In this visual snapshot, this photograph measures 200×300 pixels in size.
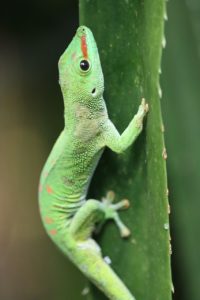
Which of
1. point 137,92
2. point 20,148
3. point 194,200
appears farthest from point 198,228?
point 20,148

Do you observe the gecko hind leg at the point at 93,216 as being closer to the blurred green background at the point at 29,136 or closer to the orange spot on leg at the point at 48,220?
the orange spot on leg at the point at 48,220

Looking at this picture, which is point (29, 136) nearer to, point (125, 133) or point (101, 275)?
point (101, 275)

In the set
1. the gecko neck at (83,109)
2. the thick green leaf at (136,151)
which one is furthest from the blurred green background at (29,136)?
the gecko neck at (83,109)

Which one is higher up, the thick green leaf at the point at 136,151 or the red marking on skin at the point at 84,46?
the red marking on skin at the point at 84,46

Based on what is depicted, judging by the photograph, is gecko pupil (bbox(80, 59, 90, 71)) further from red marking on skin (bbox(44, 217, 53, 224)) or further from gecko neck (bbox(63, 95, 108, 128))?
red marking on skin (bbox(44, 217, 53, 224))

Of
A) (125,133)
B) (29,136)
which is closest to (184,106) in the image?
(125,133)

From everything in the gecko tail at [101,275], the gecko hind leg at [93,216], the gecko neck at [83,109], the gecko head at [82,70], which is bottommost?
the gecko tail at [101,275]
